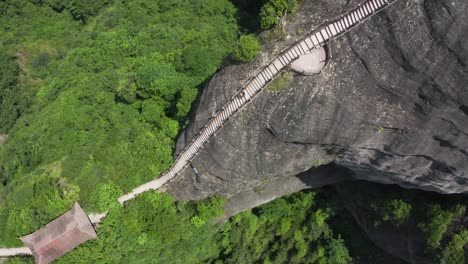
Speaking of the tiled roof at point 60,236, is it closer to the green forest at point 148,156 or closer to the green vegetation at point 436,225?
the green forest at point 148,156

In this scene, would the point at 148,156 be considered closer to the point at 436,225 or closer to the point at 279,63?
the point at 279,63

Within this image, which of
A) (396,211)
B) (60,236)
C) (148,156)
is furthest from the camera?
(396,211)

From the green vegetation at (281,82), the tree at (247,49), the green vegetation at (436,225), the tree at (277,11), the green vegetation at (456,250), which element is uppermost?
the tree at (277,11)

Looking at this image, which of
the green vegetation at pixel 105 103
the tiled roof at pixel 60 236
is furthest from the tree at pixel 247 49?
the tiled roof at pixel 60 236

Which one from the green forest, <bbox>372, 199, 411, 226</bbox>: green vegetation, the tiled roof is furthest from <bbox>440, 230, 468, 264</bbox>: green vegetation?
the tiled roof

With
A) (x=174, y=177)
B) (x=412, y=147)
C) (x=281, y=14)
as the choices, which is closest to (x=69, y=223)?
(x=174, y=177)

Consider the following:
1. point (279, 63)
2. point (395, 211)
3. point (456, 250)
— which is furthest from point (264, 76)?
point (456, 250)
